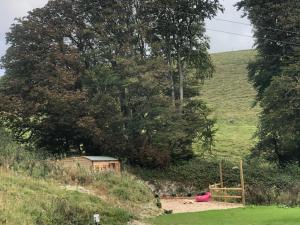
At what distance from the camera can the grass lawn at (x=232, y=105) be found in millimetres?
51500

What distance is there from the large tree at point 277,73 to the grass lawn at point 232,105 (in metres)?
4.18

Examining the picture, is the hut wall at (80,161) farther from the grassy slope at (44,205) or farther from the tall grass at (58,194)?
the grassy slope at (44,205)

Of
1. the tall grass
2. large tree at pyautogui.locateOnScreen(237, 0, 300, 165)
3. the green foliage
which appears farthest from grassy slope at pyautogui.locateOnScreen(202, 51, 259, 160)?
the tall grass

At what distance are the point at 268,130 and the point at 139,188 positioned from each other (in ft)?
45.5

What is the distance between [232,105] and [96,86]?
43.0 m

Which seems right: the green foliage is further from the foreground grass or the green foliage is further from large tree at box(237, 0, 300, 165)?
the foreground grass

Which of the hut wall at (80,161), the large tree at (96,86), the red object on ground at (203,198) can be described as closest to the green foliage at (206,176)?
the large tree at (96,86)

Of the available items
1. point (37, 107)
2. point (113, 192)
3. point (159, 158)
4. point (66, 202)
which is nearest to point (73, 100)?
point (37, 107)

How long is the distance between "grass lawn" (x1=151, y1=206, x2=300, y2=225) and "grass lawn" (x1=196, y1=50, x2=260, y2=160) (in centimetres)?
1757

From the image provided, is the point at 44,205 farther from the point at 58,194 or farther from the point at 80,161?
the point at 80,161

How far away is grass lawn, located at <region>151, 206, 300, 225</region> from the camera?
19.1m

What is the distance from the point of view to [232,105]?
7700cm

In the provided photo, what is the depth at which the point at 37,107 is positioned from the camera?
34062mm

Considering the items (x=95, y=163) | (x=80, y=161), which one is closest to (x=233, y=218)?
(x=95, y=163)
